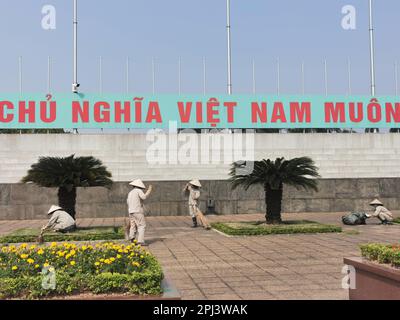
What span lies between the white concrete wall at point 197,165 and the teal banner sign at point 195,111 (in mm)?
816

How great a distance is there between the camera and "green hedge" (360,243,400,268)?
6.08m

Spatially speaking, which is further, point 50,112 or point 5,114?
point 50,112

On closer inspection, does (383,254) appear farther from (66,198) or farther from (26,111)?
(26,111)

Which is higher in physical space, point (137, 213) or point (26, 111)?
point (26, 111)

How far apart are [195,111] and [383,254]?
20810mm

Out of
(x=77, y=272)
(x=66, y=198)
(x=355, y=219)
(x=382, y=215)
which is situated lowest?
(x=355, y=219)

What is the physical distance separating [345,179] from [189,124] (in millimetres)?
9109

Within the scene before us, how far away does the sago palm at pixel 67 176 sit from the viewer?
1616cm

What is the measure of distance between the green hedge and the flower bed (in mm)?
3024

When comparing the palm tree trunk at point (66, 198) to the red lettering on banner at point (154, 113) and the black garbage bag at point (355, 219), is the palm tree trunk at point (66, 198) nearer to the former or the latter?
the red lettering on banner at point (154, 113)

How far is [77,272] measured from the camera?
5809 millimetres

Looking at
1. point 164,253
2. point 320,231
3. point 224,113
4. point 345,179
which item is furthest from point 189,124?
point 164,253

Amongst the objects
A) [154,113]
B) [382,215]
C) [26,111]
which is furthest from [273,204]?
[26,111]
